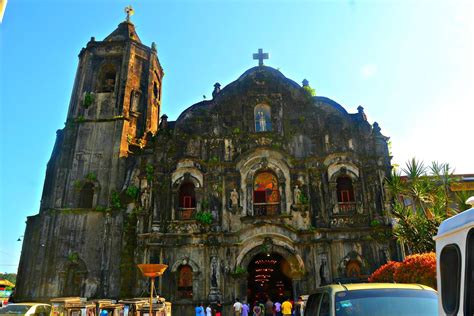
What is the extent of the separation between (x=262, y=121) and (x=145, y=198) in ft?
24.2

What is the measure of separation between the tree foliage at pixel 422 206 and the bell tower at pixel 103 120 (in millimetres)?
13524

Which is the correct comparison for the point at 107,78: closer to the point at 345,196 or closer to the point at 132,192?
the point at 132,192

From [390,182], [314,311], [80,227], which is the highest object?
[390,182]

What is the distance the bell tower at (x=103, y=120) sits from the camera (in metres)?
21.0

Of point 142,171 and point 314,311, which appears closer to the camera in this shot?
point 314,311

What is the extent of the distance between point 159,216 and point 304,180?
290 inches

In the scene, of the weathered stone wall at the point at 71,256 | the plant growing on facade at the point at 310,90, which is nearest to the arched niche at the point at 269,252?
the weathered stone wall at the point at 71,256

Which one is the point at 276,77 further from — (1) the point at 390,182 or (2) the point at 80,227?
(2) the point at 80,227

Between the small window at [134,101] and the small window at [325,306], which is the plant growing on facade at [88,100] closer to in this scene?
the small window at [134,101]

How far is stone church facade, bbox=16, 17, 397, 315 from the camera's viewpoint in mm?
18578

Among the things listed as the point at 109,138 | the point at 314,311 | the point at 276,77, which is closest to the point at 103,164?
the point at 109,138

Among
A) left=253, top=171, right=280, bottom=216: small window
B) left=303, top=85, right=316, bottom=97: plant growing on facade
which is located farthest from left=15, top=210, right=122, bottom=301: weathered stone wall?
left=303, top=85, right=316, bottom=97: plant growing on facade

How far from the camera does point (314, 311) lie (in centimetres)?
632

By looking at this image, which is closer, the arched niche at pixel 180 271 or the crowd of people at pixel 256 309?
the crowd of people at pixel 256 309
